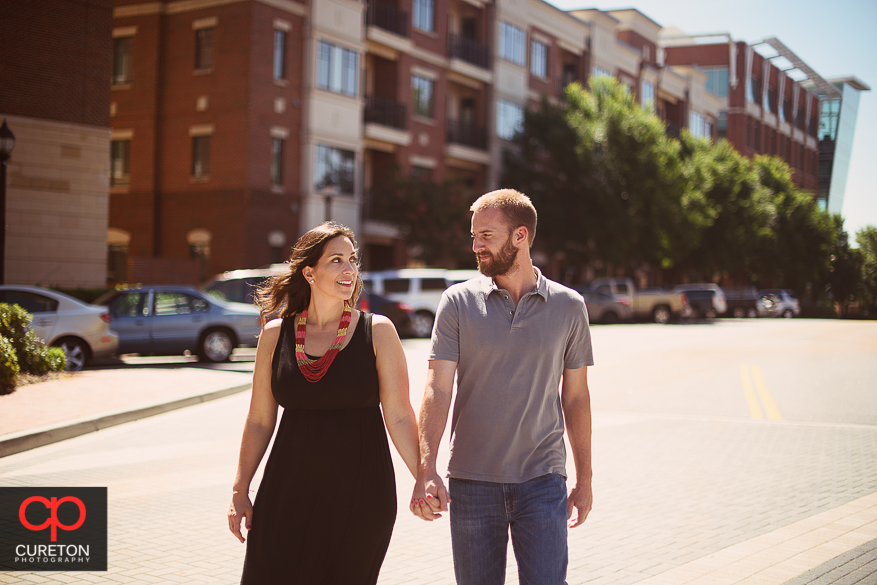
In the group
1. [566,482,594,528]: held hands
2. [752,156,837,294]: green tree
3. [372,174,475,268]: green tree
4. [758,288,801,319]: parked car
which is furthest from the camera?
[752,156,837,294]: green tree

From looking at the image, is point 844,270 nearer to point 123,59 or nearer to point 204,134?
point 204,134

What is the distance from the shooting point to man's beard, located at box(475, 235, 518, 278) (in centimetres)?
324

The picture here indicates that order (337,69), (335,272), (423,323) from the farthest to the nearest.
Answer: (337,69) < (423,323) < (335,272)

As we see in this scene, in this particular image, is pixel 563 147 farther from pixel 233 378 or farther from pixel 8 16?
pixel 233 378

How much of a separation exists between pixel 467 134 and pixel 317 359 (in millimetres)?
38313

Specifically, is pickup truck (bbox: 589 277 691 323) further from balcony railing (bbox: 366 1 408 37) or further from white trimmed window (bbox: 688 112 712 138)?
white trimmed window (bbox: 688 112 712 138)

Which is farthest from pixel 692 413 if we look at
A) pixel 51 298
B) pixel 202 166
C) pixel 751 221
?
pixel 751 221

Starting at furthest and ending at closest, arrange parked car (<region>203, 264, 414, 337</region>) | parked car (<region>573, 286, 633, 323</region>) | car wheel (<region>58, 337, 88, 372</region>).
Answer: parked car (<region>573, 286, 633, 323</region>)
parked car (<region>203, 264, 414, 337</region>)
car wheel (<region>58, 337, 88, 372</region>)

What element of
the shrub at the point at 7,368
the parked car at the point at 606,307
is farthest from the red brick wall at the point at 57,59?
the parked car at the point at 606,307

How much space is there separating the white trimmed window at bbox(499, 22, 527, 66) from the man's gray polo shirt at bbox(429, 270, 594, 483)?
4052 centimetres

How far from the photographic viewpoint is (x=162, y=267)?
2769 centimetres

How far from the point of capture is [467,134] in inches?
1603

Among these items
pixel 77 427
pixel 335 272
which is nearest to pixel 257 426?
pixel 335 272

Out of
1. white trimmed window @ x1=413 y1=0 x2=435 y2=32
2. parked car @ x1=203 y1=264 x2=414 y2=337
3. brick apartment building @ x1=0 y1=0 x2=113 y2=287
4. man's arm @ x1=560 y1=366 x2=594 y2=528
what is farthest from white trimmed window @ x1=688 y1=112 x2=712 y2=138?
man's arm @ x1=560 y1=366 x2=594 y2=528
